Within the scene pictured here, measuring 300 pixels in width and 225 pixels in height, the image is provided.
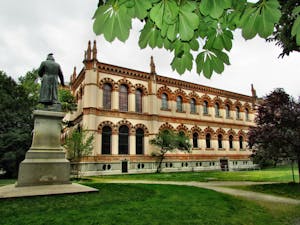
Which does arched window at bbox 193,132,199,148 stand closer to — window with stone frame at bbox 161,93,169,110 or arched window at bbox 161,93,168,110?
window with stone frame at bbox 161,93,169,110

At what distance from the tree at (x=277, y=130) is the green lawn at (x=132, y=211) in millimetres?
4019

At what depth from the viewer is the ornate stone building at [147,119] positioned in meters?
24.1

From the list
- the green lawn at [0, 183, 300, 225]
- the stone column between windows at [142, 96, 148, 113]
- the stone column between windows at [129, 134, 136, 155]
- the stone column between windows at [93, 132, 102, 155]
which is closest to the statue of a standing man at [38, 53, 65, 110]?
the green lawn at [0, 183, 300, 225]

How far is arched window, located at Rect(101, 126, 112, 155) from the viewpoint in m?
24.0

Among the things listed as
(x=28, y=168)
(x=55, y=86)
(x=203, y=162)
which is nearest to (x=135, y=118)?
(x=203, y=162)

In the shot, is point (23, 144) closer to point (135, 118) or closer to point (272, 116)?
point (135, 118)

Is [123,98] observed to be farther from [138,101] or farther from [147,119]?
[147,119]

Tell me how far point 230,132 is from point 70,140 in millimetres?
24969

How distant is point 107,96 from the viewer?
25.6 m

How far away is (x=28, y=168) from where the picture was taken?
8984 mm

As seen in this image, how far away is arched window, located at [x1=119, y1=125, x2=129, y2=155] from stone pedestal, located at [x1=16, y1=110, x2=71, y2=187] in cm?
1485

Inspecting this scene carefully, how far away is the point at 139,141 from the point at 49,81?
16.7 meters

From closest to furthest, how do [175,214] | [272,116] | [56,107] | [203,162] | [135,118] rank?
[175,214], [56,107], [272,116], [135,118], [203,162]

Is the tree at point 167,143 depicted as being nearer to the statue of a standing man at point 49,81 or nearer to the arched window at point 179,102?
the arched window at point 179,102
